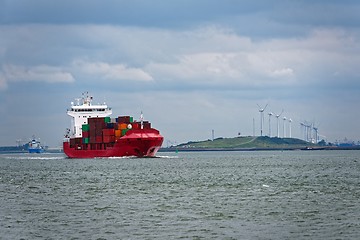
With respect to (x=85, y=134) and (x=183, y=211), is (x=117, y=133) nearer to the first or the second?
(x=85, y=134)

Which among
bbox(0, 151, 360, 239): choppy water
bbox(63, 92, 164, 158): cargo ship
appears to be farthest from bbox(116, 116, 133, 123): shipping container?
bbox(0, 151, 360, 239): choppy water

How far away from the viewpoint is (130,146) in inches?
5969

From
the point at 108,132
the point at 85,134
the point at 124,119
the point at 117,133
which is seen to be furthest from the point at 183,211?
the point at 85,134

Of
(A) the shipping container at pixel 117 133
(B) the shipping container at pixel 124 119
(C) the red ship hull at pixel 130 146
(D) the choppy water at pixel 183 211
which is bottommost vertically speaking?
(D) the choppy water at pixel 183 211

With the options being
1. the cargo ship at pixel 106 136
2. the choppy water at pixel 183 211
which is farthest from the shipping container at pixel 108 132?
the choppy water at pixel 183 211

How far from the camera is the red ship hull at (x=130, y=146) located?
148 meters

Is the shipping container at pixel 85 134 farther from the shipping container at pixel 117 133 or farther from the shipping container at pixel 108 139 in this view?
the shipping container at pixel 117 133

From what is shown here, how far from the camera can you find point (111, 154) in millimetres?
158375

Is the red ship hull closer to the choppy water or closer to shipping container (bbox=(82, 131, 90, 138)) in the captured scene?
shipping container (bbox=(82, 131, 90, 138))

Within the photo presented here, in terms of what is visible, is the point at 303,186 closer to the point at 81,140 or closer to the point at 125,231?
the point at 125,231

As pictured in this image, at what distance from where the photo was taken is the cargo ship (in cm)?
14975

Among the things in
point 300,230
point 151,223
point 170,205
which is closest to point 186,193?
point 170,205

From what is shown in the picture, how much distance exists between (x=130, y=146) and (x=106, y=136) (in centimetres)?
650

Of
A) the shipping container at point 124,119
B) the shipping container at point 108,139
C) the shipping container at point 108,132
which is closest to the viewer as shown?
the shipping container at point 108,132
